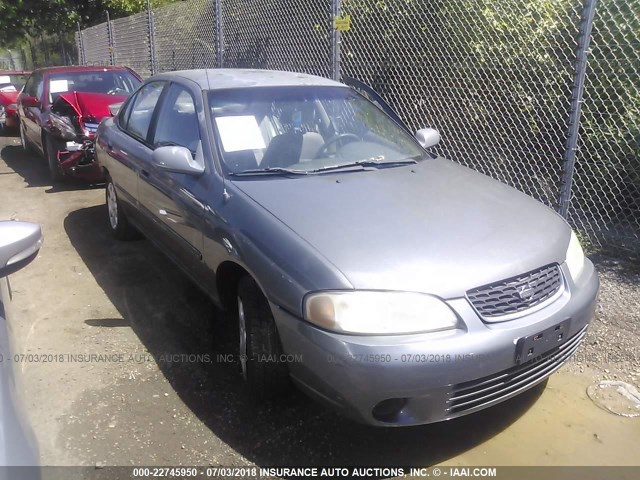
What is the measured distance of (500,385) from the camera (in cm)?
253

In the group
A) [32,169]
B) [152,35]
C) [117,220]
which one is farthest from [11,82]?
[117,220]

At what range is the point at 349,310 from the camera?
2357mm

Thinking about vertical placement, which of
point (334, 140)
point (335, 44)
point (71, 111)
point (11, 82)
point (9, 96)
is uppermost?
point (335, 44)

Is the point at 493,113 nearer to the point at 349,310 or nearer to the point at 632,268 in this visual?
the point at 632,268

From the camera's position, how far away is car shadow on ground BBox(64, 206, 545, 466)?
272 cm

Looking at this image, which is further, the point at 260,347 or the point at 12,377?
the point at 260,347

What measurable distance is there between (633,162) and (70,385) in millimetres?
4768

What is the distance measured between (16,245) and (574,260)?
103 inches

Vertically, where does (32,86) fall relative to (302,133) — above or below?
below

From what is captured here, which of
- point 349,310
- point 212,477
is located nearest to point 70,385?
point 212,477

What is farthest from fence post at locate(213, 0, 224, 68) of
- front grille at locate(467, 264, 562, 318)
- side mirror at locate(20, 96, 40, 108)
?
front grille at locate(467, 264, 562, 318)

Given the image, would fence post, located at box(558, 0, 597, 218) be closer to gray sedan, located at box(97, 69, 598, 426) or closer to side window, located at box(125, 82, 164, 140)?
gray sedan, located at box(97, 69, 598, 426)

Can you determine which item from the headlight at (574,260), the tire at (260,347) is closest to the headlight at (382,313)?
the tire at (260,347)

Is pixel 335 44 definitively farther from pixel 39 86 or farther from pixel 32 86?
pixel 32 86
